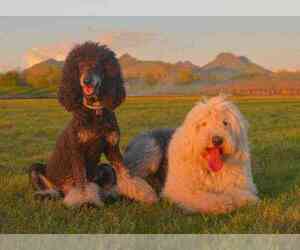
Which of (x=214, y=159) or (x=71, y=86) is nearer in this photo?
(x=214, y=159)

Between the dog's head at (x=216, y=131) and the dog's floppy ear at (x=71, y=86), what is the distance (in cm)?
126

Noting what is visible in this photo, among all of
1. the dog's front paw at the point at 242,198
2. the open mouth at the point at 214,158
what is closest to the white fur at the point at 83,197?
the open mouth at the point at 214,158

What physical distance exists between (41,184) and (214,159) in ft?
7.49

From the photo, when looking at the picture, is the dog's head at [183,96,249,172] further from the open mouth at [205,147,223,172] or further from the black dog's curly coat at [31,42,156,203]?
the black dog's curly coat at [31,42,156,203]

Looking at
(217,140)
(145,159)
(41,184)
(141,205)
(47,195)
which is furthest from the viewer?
(145,159)

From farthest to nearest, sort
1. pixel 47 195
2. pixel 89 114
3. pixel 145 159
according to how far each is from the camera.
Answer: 1. pixel 145 159
2. pixel 47 195
3. pixel 89 114

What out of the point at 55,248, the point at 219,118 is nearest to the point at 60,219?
the point at 55,248

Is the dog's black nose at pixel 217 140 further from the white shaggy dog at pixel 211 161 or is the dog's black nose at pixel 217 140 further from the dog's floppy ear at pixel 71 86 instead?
the dog's floppy ear at pixel 71 86

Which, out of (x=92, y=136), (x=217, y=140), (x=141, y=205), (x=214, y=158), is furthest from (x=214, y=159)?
(x=92, y=136)

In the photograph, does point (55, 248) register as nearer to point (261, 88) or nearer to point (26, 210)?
point (26, 210)

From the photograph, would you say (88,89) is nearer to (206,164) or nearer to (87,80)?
(87,80)

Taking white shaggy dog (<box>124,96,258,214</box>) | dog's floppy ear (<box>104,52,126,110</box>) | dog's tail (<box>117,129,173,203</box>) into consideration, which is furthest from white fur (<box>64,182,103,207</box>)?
dog's floppy ear (<box>104,52,126,110</box>)

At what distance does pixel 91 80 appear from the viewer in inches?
270

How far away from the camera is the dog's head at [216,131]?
6477 millimetres
